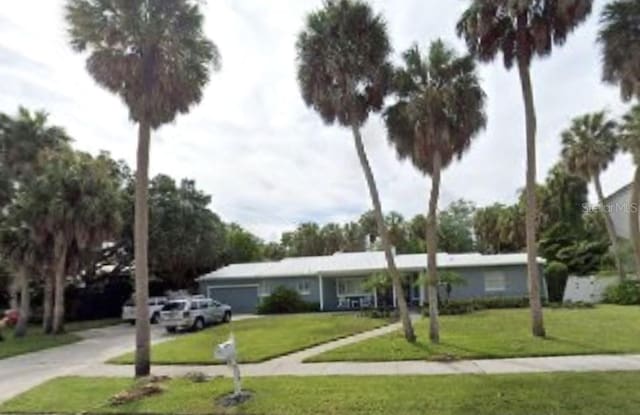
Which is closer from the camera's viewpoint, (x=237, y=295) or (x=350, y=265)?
(x=350, y=265)

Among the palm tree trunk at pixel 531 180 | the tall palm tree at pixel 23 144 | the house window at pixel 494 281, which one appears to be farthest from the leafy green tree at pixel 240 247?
the palm tree trunk at pixel 531 180

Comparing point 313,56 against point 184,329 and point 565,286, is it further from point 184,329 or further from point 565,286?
point 565,286

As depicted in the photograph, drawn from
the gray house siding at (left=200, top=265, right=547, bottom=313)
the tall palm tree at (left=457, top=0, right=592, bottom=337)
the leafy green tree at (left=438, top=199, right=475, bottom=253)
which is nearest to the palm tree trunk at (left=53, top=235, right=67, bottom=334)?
the gray house siding at (left=200, top=265, right=547, bottom=313)

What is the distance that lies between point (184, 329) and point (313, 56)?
1549 centimetres

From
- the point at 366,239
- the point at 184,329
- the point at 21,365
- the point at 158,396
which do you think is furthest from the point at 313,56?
the point at 366,239

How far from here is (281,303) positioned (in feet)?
130

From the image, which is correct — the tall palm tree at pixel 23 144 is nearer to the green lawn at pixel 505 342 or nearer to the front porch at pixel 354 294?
the front porch at pixel 354 294

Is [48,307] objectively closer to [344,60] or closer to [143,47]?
[143,47]

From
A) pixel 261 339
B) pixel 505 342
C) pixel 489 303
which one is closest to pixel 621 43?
pixel 505 342

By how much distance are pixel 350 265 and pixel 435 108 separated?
72.3ft

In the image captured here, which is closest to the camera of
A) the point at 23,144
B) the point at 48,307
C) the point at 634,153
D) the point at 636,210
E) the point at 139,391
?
the point at 139,391

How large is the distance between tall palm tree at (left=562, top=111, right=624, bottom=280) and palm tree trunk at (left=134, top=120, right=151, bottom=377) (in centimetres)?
3040

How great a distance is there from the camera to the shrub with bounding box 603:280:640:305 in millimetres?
34719

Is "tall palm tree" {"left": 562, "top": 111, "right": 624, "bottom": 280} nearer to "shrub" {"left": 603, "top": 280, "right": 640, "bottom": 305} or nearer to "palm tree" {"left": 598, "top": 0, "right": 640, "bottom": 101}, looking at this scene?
"shrub" {"left": 603, "top": 280, "right": 640, "bottom": 305}
